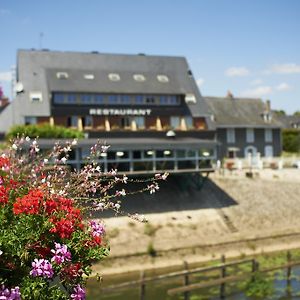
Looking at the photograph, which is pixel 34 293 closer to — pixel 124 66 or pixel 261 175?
pixel 261 175

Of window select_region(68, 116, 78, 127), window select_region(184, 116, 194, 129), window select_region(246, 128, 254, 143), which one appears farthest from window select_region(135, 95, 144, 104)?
window select_region(246, 128, 254, 143)

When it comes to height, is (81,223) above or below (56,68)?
below

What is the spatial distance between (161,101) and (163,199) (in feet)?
40.5

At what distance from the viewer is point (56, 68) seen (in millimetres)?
44156

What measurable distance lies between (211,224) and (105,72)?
18.2 meters

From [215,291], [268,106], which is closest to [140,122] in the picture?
[268,106]

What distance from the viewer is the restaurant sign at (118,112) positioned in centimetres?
4253

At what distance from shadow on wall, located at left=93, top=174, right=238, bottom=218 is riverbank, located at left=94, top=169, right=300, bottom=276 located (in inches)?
2.6

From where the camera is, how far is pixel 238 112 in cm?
5644

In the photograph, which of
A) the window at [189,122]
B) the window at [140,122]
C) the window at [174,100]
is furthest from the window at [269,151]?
the window at [140,122]

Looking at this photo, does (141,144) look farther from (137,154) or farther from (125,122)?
(125,122)

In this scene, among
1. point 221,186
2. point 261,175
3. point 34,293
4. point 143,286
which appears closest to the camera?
point 34,293

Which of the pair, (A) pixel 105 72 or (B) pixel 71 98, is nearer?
(B) pixel 71 98

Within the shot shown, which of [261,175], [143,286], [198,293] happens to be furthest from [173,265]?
[261,175]
